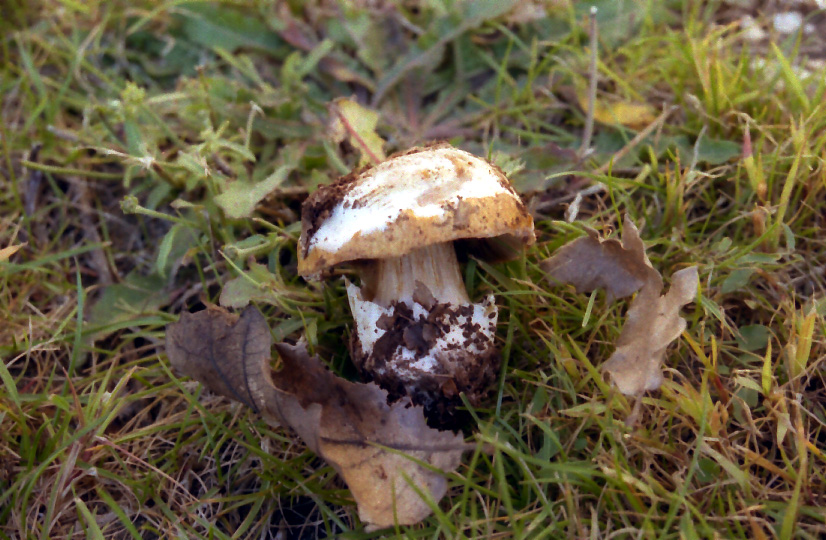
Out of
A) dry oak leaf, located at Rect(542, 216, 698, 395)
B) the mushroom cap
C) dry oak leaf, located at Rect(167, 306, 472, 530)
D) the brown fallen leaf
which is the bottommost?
dry oak leaf, located at Rect(167, 306, 472, 530)

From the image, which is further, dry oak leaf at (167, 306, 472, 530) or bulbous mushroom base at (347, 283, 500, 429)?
bulbous mushroom base at (347, 283, 500, 429)

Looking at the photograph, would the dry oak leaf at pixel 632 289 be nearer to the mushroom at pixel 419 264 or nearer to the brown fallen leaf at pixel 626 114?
the mushroom at pixel 419 264

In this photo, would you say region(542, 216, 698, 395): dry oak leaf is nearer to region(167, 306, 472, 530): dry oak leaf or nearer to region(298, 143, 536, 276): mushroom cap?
region(298, 143, 536, 276): mushroom cap

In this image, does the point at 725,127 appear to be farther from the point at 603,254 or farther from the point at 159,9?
the point at 159,9

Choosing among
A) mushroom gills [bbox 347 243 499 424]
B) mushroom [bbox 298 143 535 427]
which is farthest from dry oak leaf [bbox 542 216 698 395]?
mushroom gills [bbox 347 243 499 424]

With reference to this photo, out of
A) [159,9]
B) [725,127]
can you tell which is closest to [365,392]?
[725,127]

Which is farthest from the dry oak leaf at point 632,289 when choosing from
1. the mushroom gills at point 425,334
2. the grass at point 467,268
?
the mushroom gills at point 425,334

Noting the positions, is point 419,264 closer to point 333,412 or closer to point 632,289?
point 333,412
